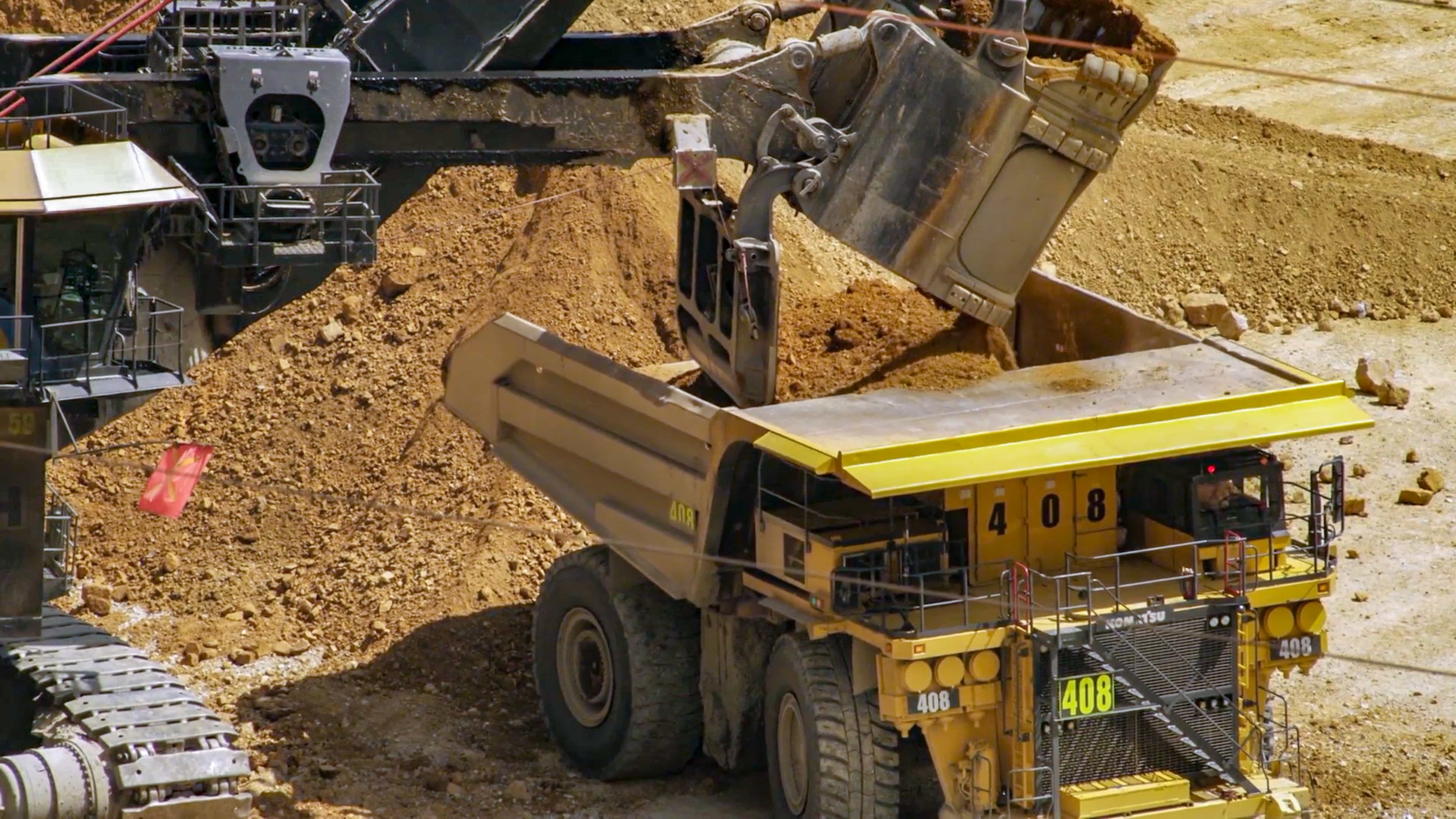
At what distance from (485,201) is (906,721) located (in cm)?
900

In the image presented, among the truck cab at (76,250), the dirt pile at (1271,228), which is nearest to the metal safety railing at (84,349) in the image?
the truck cab at (76,250)

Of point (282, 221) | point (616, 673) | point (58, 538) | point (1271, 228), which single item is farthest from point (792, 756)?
point (1271, 228)

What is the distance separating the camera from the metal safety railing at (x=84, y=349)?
34.2 feet

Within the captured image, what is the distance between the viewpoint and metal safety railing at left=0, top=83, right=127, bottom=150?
10.7 meters

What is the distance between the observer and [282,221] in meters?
11.1

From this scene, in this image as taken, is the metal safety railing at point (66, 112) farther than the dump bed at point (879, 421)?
Yes

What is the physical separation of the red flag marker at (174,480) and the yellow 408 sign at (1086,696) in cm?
410

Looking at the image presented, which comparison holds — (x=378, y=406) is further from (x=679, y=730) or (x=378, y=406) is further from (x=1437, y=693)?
(x=1437, y=693)

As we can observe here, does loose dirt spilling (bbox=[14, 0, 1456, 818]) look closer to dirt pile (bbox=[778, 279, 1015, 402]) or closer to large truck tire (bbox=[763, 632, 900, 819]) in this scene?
dirt pile (bbox=[778, 279, 1015, 402])

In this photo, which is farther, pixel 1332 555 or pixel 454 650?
pixel 454 650

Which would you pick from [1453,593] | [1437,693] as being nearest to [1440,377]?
[1453,593]

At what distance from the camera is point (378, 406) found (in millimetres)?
16484

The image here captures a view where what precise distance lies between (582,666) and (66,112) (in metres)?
4.16

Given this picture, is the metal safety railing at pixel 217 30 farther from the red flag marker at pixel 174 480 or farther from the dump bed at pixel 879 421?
the dump bed at pixel 879 421
